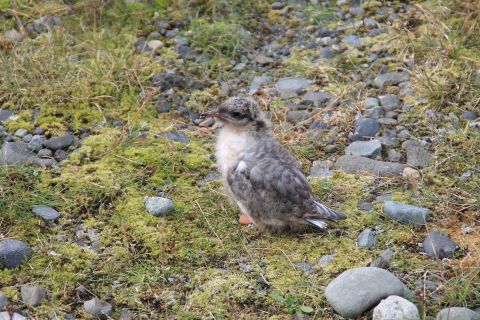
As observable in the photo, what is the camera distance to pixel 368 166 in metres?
5.47

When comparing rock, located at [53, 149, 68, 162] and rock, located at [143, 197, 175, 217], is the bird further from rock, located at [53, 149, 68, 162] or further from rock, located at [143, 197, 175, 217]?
rock, located at [53, 149, 68, 162]

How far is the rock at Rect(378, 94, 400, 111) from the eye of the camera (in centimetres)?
622

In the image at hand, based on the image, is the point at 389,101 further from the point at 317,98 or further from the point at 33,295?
the point at 33,295

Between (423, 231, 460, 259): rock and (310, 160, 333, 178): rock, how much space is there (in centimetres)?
110

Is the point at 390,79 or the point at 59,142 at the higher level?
the point at 390,79

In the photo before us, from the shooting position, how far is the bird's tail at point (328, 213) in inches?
185

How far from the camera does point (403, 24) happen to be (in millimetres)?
7016

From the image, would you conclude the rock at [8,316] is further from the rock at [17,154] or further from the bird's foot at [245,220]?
the bird's foot at [245,220]

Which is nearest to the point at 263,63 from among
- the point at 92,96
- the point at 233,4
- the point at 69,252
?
the point at 233,4

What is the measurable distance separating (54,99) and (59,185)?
1255mm

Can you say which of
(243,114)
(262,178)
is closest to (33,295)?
(262,178)

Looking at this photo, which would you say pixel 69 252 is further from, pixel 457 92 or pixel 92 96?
pixel 457 92

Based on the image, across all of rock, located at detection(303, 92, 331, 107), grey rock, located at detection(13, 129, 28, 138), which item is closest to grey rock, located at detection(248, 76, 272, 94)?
rock, located at detection(303, 92, 331, 107)

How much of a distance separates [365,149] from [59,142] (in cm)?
244
